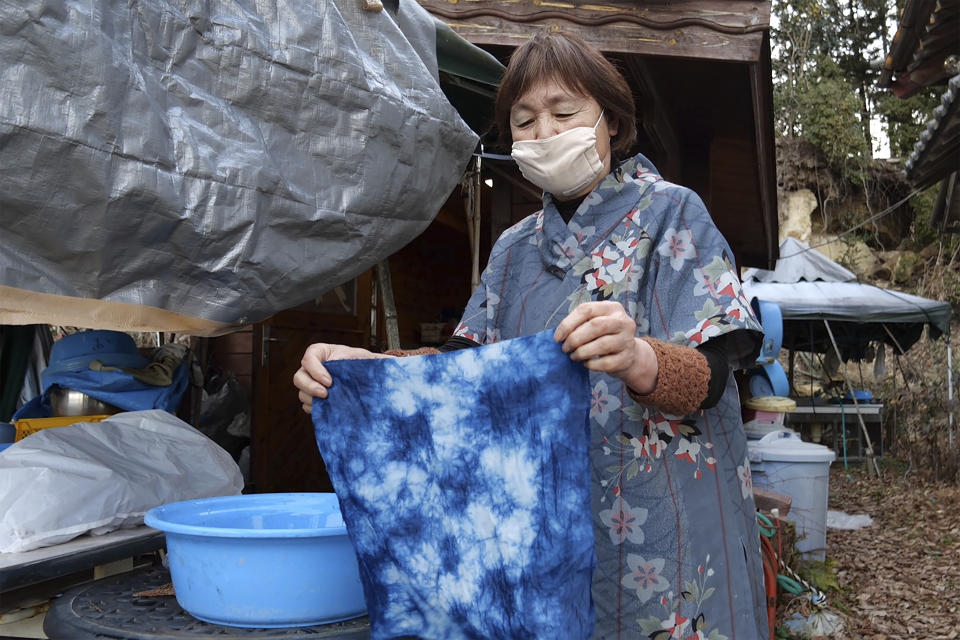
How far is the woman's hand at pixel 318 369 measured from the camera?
1501mm

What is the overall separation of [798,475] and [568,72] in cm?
502

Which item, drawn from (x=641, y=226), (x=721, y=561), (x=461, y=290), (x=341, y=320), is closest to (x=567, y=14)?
(x=641, y=226)

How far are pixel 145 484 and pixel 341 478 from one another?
41.2 inches

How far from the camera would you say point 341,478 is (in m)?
1.49

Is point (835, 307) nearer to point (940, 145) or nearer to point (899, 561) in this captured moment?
point (940, 145)

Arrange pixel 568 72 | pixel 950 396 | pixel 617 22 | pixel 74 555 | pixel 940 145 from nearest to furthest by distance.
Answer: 1. pixel 568 72
2. pixel 74 555
3. pixel 617 22
4. pixel 940 145
5. pixel 950 396

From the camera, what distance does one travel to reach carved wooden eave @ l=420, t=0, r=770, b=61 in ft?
11.2

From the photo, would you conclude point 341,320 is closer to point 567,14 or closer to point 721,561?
point 567,14

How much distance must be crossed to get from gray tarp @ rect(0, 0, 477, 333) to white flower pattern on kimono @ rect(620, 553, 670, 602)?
1016mm

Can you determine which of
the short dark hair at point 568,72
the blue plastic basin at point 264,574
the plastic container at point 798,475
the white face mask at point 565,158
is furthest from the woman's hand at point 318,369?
the plastic container at point 798,475

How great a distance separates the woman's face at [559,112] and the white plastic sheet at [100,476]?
1.51 metres

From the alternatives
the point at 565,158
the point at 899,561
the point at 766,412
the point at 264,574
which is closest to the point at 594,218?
the point at 565,158

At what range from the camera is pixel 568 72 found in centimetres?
161

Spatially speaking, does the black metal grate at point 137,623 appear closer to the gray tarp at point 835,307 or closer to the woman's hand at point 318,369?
the woman's hand at point 318,369
